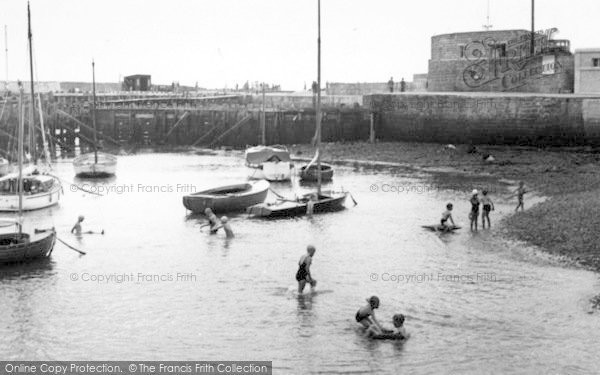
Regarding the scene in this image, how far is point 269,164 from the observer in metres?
52.5

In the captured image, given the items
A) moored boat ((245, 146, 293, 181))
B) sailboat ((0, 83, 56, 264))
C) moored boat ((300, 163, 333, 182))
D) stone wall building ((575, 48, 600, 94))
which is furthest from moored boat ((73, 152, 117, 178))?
stone wall building ((575, 48, 600, 94))

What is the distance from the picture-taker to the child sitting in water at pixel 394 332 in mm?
19688

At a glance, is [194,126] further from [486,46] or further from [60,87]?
[60,87]

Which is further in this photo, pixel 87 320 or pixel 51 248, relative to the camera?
pixel 51 248

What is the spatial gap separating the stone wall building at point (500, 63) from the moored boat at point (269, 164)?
67.7 ft

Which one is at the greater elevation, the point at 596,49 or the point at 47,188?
the point at 596,49

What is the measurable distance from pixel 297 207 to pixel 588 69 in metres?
31.7

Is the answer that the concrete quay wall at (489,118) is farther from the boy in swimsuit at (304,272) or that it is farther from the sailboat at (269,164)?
the boy in swimsuit at (304,272)

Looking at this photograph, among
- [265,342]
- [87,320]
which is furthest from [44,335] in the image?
[265,342]

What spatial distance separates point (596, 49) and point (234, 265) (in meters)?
40.4

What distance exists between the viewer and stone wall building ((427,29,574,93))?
64.7 meters

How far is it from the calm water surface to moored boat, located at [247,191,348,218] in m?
0.97

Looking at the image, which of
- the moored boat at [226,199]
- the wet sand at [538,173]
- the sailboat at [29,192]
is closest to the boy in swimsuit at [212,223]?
the moored boat at [226,199]

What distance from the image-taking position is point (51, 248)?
29109 mm
